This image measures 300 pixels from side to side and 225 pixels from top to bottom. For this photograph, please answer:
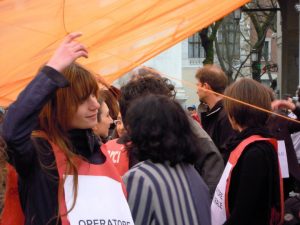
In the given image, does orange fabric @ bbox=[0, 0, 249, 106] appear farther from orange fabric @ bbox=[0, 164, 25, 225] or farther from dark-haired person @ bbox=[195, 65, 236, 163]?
dark-haired person @ bbox=[195, 65, 236, 163]

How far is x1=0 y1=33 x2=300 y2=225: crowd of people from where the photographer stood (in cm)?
224

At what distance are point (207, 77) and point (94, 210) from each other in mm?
3029

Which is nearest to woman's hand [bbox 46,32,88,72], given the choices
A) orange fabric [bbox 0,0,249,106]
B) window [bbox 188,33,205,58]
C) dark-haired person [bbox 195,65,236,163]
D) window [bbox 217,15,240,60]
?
orange fabric [bbox 0,0,249,106]

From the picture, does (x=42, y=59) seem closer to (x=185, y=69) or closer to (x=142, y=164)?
(x=142, y=164)

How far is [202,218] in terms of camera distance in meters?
2.89

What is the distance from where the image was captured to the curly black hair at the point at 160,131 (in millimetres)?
2850

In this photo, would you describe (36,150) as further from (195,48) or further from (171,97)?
(195,48)

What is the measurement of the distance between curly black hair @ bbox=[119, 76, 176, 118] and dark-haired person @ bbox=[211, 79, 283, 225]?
504 mm

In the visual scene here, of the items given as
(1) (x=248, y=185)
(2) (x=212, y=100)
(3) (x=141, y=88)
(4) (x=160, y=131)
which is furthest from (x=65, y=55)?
(2) (x=212, y=100)

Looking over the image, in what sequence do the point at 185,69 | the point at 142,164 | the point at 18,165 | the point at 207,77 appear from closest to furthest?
the point at 18,165 < the point at 142,164 < the point at 207,77 < the point at 185,69

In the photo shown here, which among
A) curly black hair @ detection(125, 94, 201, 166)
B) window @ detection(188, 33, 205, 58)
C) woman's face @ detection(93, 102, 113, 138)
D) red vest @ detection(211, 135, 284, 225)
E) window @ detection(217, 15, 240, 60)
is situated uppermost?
curly black hair @ detection(125, 94, 201, 166)

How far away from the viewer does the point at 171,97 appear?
11.4 ft

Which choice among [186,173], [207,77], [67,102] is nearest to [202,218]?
[186,173]

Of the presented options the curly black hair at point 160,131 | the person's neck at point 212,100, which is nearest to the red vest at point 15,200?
the curly black hair at point 160,131
